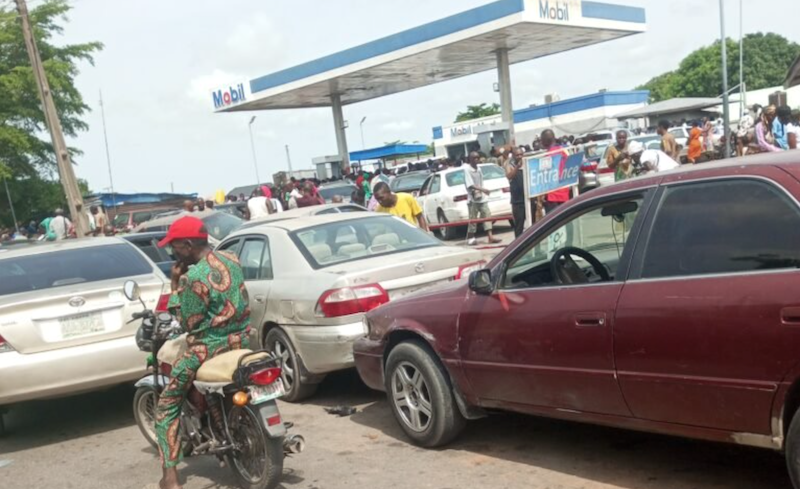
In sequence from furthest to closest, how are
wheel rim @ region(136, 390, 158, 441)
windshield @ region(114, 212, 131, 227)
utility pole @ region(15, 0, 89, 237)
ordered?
windshield @ region(114, 212, 131, 227)
utility pole @ region(15, 0, 89, 237)
wheel rim @ region(136, 390, 158, 441)

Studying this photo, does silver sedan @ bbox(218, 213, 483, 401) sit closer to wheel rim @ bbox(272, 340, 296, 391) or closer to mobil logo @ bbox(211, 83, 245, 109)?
wheel rim @ bbox(272, 340, 296, 391)

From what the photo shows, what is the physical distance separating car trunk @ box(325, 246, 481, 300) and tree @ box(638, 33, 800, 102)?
8126 centimetres

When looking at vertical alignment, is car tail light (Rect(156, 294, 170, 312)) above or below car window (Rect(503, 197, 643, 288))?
below

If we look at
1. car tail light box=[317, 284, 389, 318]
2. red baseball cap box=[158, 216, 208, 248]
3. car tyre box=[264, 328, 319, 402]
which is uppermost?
red baseball cap box=[158, 216, 208, 248]

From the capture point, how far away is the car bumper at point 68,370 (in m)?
6.04

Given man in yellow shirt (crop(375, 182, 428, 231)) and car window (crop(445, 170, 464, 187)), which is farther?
car window (crop(445, 170, 464, 187))

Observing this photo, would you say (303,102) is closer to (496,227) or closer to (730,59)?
(496,227)

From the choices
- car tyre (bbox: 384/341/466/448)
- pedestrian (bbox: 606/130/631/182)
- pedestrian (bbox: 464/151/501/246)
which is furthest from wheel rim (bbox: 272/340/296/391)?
pedestrian (bbox: 464/151/501/246)

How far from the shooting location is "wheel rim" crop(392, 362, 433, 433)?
5254mm

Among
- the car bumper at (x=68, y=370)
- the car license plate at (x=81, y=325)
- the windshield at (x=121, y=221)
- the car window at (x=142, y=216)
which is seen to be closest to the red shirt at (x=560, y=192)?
the car bumper at (x=68, y=370)

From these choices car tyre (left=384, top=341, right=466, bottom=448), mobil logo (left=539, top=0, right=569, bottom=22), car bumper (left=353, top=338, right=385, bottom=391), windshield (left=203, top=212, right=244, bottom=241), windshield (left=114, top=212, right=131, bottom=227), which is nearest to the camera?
car tyre (left=384, top=341, right=466, bottom=448)

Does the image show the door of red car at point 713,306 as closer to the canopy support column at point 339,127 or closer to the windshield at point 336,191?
the windshield at point 336,191

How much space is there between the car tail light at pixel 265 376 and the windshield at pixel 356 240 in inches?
87.5

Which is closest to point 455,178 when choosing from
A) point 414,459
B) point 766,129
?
point 766,129
